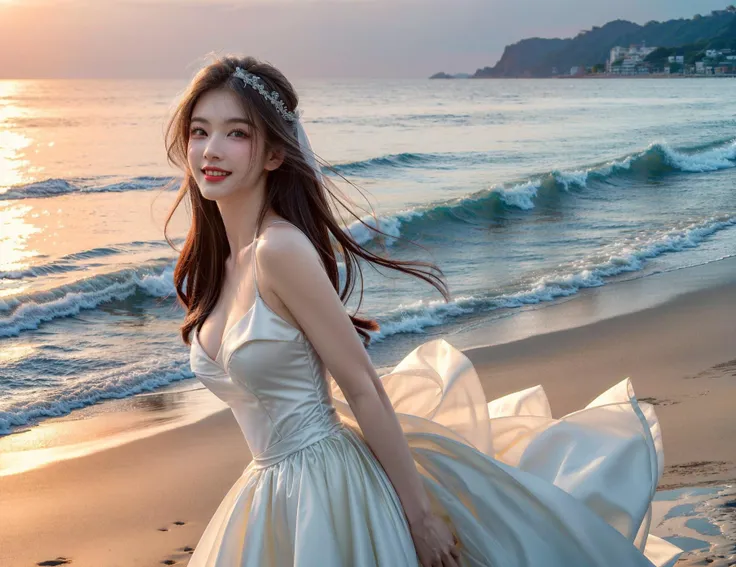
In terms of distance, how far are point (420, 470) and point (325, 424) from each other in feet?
0.99

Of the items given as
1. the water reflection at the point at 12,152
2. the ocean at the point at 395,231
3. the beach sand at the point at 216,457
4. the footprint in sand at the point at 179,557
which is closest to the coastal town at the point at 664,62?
the ocean at the point at 395,231

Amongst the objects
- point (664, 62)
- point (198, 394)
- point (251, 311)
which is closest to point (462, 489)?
point (251, 311)

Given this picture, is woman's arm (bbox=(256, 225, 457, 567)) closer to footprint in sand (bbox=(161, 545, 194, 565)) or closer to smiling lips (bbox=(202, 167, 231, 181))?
smiling lips (bbox=(202, 167, 231, 181))

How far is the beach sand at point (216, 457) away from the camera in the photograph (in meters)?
4.16

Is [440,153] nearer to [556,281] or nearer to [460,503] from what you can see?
[556,281]

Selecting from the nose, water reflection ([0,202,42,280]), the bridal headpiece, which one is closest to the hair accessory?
the bridal headpiece

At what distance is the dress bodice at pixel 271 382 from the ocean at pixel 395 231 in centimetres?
105

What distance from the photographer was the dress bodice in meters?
2.15

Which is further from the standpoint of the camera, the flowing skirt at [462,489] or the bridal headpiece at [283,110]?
the bridal headpiece at [283,110]

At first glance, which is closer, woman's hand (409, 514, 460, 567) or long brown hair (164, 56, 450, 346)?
woman's hand (409, 514, 460, 567)

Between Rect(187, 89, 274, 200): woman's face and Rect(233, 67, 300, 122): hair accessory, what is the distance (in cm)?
5

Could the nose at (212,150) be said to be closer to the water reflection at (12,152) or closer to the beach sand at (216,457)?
the beach sand at (216,457)

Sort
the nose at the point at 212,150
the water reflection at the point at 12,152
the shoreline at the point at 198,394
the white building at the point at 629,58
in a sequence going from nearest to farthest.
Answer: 1. the nose at the point at 212,150
2. the shoreline at the point at 198,394
3. the water reflection at the point at 12,152
4. the white building at the point at 629,58

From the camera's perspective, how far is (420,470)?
7.84 ft
